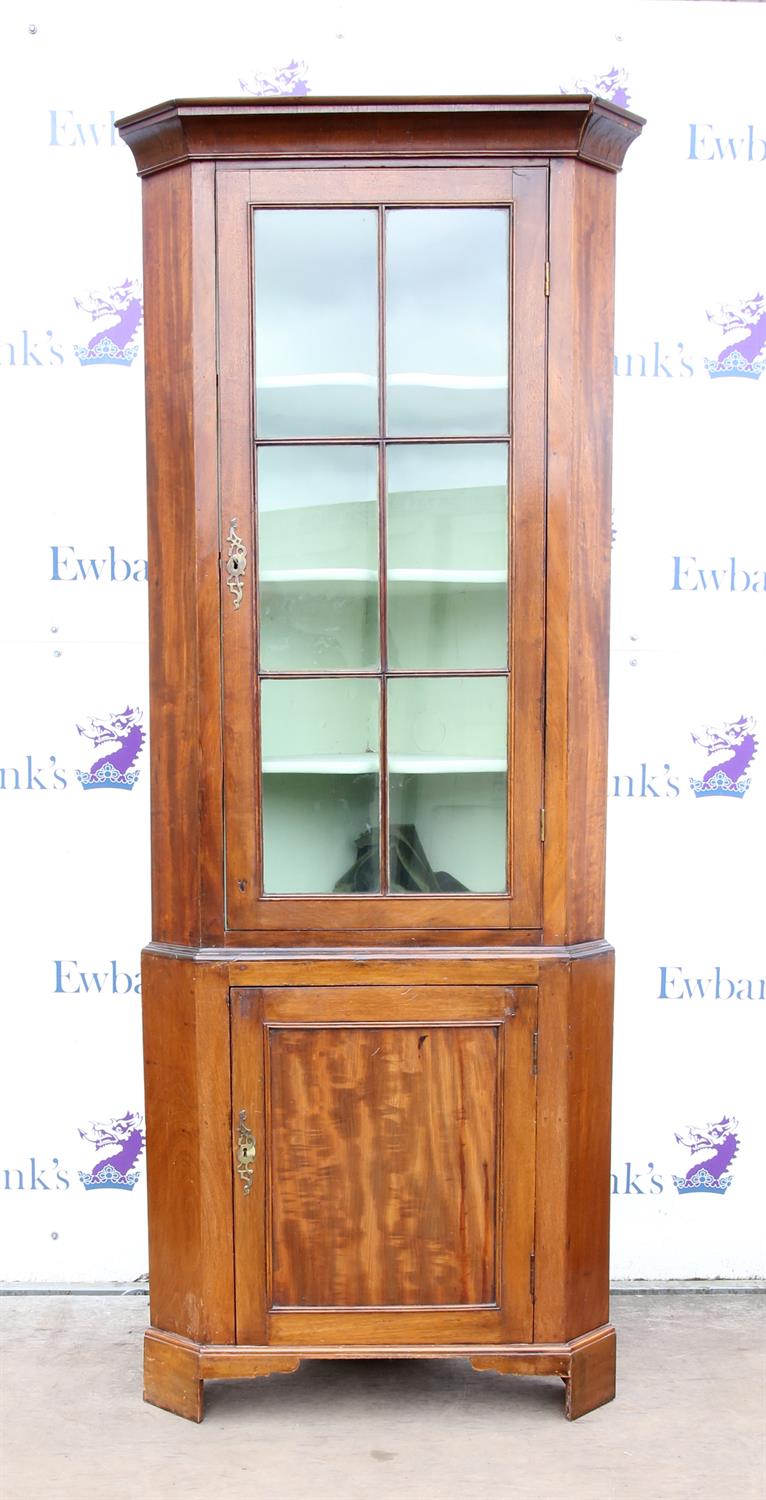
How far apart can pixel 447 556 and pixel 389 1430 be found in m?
1.55

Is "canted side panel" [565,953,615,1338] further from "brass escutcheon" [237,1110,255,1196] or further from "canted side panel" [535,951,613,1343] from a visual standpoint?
"brass escutcheon" [237,1110,255,1196]

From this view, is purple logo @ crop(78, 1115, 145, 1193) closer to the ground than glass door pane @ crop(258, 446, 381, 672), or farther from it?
closer to the ground

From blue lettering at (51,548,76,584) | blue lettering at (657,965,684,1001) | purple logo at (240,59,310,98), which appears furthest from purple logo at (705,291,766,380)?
blue lettering at (51,548,76,584)

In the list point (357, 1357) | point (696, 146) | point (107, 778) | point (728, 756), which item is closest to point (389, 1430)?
point (357, 1357)

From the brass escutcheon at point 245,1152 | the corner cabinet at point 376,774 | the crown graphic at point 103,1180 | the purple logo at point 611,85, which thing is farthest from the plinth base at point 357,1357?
the purple logo at point 611,85

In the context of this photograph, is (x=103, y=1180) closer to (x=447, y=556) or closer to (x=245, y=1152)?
(x=245, y=1152)

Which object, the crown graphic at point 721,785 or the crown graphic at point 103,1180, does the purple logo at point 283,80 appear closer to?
the crown graphic at point 721,785

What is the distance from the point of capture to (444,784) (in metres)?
2.23

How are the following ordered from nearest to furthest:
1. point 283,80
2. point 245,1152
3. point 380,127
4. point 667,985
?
point 380,127
point 245,1152
point 283,80
point 667,985

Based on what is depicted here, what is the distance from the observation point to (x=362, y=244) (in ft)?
7.09

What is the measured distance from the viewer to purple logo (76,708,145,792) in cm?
284

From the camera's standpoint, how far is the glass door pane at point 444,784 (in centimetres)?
221

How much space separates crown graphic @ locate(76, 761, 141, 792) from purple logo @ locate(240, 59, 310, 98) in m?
1.51

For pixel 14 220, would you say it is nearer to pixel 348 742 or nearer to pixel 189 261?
pixel 189 261
